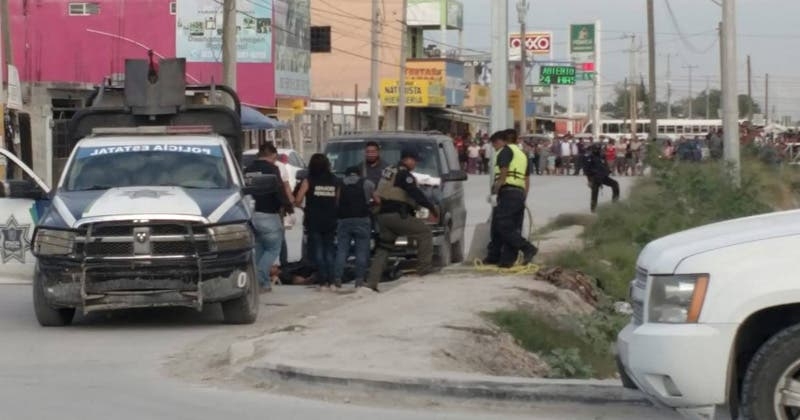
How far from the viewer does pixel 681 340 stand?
7.06m

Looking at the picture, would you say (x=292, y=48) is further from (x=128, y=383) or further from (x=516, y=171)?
(x=128, y=383)

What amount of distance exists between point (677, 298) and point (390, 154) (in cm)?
1238

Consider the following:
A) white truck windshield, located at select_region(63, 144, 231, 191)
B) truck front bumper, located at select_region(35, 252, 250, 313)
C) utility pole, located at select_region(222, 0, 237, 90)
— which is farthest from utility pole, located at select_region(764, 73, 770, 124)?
truck front bumper, located at select_region(35, 252, 250, 313)

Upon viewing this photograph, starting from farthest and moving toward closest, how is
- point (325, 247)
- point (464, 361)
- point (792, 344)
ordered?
point (325, 247)
point (464, 361)
point (792, 344)

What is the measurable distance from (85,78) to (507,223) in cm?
4090

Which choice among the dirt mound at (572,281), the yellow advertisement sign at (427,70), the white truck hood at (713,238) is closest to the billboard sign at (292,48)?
the yellow advertisement sign at (427,70)

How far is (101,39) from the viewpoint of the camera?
182ft

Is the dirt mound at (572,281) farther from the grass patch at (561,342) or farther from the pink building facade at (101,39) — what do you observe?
the pink building facade at (101,39)

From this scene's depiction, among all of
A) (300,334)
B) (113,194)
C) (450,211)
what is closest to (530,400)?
(300,334)

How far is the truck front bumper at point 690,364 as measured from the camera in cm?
703

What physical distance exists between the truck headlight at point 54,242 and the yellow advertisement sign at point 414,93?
60.6 m

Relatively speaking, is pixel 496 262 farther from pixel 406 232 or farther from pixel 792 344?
pixel 792 344

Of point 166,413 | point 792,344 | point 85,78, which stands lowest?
point 166,413

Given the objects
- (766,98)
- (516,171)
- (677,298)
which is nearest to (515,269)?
(516,171)
